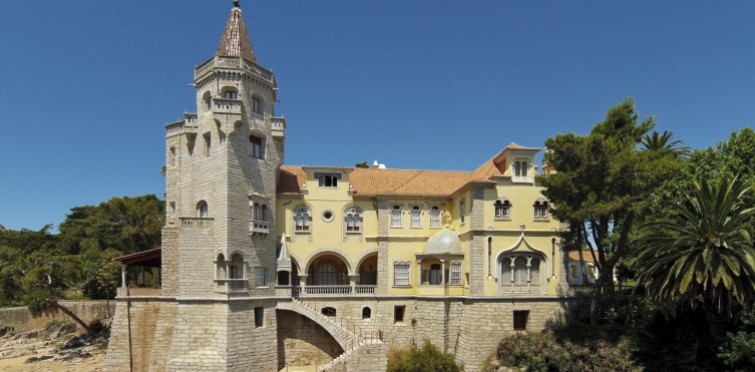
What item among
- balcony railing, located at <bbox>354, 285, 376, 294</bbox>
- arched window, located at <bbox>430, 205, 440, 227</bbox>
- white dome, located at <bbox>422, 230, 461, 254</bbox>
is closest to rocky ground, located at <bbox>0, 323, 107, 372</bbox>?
balcony railing, located at <bbox>354, 285, 376, 294</bbox>

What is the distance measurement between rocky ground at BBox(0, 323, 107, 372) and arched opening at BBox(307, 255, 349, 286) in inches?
669

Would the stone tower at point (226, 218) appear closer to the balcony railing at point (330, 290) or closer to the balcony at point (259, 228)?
the balcony at point (259, 228)

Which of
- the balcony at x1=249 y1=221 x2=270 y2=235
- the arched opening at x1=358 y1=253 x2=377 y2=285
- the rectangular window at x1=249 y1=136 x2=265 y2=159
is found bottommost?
the arched opening at x1=358 y1=253 x2=377 y2=285

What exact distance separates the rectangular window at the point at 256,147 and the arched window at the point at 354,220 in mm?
7534

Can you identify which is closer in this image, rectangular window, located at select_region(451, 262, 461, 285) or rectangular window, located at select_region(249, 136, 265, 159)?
rectangular window, located at select_region(249, 136, 265, 159)

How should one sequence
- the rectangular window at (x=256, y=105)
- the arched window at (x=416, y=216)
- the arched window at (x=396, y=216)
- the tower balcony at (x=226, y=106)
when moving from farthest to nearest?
the arched window at (x=416, y=216) → the arched window at (x=396, y=216) → the rectangular window at (x=256, y=105) → the tower balcony at (x=226, y=106)

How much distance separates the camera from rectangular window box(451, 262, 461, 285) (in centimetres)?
3231

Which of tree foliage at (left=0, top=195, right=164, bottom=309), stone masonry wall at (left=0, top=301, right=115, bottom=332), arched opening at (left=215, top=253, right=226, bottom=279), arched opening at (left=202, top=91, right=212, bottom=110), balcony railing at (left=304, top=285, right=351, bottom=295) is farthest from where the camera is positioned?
stone masonry wall at (left=0, top=301, right=115, bottom=332)

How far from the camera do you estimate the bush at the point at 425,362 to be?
92.0 feet

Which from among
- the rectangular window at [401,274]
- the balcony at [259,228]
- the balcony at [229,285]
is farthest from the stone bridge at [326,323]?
the rectangular window at [401,274]

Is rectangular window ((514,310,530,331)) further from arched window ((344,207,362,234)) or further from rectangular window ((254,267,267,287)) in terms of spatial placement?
rectangular window ((254,267,267,287))

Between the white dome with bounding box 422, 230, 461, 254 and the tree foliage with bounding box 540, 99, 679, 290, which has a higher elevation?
the tree foliage with bounding box 540, 99, 679, 290

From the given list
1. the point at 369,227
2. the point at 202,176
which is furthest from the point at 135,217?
the point at 369,227

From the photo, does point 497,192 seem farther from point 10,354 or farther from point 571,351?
point 10,354
